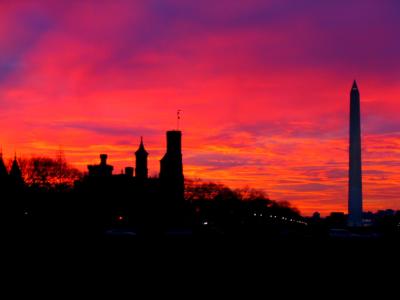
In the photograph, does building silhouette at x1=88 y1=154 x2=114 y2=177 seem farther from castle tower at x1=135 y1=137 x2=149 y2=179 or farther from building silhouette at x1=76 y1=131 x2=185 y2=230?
castle tower at x1=135 y1=137 x2=149 y2=179

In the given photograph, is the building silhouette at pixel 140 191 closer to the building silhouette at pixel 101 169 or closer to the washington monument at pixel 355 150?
the building silhouette at pixel 101 169

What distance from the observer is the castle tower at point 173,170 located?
177 metres

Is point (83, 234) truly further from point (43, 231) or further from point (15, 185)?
point (15, 185)

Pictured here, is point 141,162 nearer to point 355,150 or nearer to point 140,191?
point 140,191

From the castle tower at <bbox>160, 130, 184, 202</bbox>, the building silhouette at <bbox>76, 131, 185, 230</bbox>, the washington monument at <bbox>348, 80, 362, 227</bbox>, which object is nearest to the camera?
the washington monument at <bbox>348, 80, 362, 227</bbox>

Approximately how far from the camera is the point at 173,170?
18162 centimetres

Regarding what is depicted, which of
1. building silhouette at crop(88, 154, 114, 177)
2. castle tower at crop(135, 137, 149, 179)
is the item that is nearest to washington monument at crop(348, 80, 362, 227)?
building silhouette at crop(88, 154, 114, 177)

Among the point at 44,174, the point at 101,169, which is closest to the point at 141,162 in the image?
the point at 101,169

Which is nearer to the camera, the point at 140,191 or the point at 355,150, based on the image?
the point at 355,150

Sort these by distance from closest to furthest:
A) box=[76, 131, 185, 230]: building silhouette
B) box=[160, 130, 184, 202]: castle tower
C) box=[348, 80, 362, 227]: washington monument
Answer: box=[348, 80, 362, 227]: washington monument, box=[76, 131, 185, 230]: building silhouette, box=[160, 130, 184, 202]: castle tower

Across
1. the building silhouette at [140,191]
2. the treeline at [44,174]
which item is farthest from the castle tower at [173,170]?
the treeline at [44,174]

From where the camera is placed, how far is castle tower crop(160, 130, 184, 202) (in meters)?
177

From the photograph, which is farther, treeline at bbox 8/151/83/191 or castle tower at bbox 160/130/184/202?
castle tower at bbox 160/130/184/202

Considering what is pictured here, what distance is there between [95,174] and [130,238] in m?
96.5
